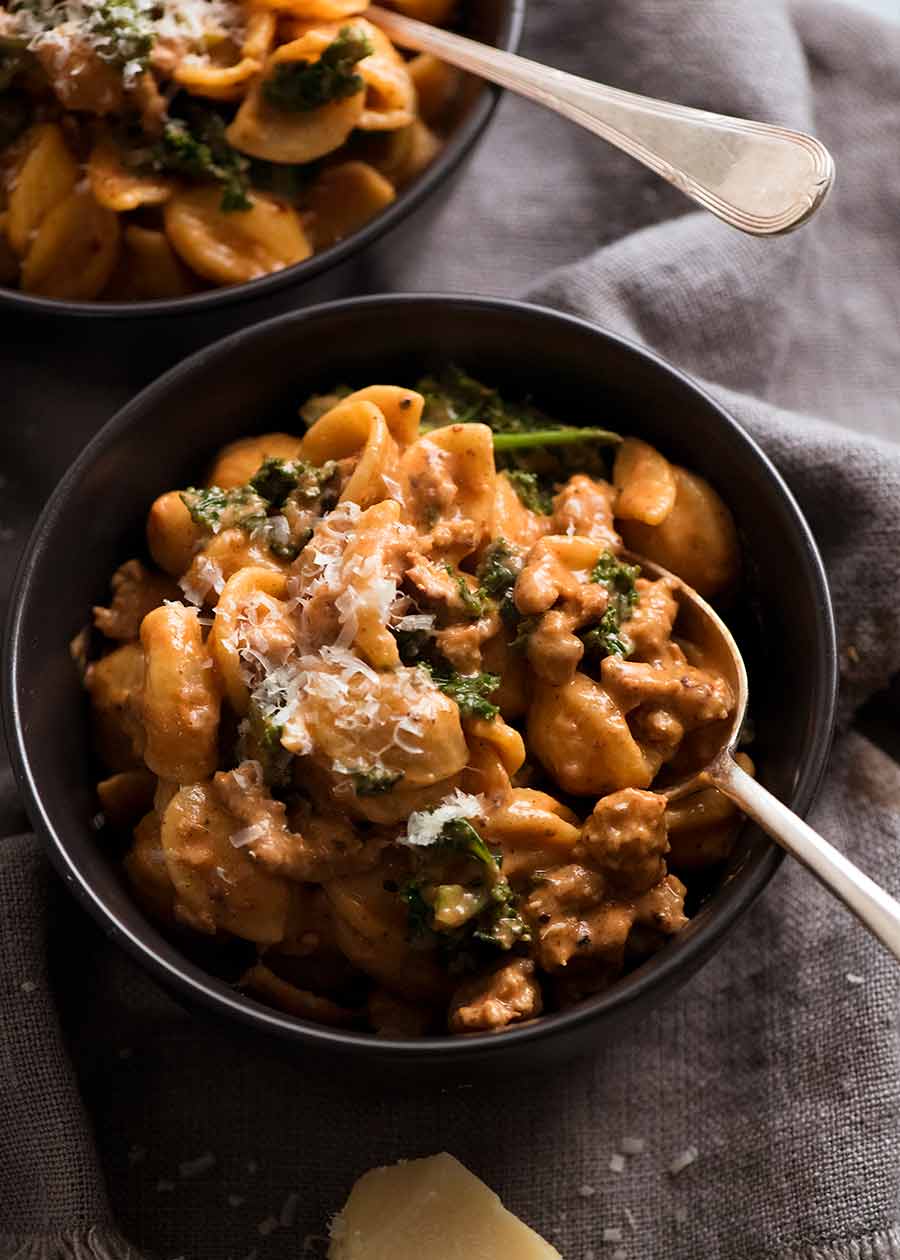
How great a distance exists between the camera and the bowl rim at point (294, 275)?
316 centimetres

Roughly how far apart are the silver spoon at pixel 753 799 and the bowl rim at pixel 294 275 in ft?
2.98

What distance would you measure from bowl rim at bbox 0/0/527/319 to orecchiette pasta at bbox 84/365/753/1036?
47 cm

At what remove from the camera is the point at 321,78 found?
Result: 3188mm

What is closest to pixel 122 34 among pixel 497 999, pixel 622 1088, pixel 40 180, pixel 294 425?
pixel 40 180

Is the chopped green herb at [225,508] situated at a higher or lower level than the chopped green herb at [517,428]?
higher

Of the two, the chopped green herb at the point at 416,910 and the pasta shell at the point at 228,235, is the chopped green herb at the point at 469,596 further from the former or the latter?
the pasta shell at the point at 228,235

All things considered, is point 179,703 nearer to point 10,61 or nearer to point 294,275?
point 294,275

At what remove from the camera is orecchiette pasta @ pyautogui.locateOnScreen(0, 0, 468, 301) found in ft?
10.4

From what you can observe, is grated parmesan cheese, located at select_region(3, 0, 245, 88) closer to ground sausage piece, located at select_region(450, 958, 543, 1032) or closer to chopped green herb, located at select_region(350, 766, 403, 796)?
chopped green herb, located at select_region(350, 766, 403, 796)

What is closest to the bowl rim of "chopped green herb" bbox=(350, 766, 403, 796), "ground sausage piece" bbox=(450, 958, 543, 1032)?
"chopped green herb" bbox=(350, 766, 403, 796)

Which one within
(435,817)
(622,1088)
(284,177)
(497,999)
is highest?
(284,177)

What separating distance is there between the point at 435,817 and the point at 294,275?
1.24 metres

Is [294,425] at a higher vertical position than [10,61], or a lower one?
lower

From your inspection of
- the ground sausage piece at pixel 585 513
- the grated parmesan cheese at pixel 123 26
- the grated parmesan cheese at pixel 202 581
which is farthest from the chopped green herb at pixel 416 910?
the grated parmesan cheese at pixel 123 26
